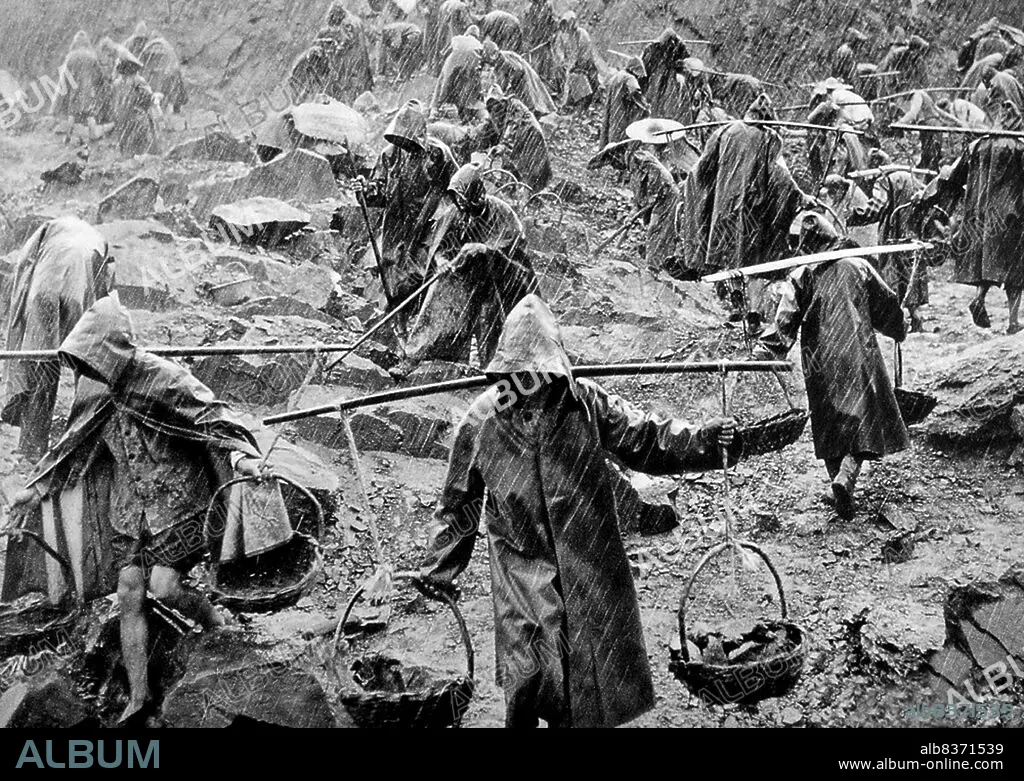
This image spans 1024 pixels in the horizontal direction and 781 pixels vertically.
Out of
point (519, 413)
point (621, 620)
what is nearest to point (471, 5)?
point (519, 413)

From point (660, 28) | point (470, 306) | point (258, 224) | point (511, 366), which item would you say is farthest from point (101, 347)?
point (660, 28)

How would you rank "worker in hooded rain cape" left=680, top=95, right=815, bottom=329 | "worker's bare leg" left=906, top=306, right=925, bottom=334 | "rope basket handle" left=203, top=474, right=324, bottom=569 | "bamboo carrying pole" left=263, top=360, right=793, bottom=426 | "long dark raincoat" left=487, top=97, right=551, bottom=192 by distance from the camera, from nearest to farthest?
1. "bamboo carrying pole" left=263, top=360, right=793, bottom=426
2. "rope basket handle" left=203, top=474, right=324, bottom=569
3. "worker in hooded rain cape" left=680, top=95, right=815, bottom=329
4. "worker's bare leg" left=906, top=306, right=925, bottom=334
5. "long dark raincoat" left=487, top=97, right=551, bottom=192

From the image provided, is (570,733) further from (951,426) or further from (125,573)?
(951,426)

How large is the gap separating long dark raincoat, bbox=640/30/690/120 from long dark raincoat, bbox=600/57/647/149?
120 millimetres

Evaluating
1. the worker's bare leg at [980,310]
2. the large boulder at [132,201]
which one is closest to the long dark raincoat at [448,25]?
the large boulder at [132,201]

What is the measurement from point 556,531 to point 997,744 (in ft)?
6.26

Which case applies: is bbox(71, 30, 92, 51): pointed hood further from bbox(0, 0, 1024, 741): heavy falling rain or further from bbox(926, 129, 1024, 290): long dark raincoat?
bbox(926, 129, 1024, 290): long dark raincoat

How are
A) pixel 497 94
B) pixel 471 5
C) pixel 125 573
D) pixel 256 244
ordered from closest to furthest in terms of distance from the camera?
pixel 125 573 < pixel 256 244 < pixel 497 94 < pixel 471 5

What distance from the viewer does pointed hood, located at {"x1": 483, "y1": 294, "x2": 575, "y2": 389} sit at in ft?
13.4

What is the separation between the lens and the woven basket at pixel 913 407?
564 centimetres

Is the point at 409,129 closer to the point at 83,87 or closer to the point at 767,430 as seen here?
the point at 83,87

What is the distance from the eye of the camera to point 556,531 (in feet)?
13.6

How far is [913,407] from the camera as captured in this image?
5.65 metres

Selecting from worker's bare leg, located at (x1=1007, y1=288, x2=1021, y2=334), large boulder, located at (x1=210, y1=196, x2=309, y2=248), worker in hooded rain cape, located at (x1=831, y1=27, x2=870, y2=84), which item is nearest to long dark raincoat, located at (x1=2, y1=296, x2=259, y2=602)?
large boulder, located at (x1=210, y1=196, x2=309, y2=248)
